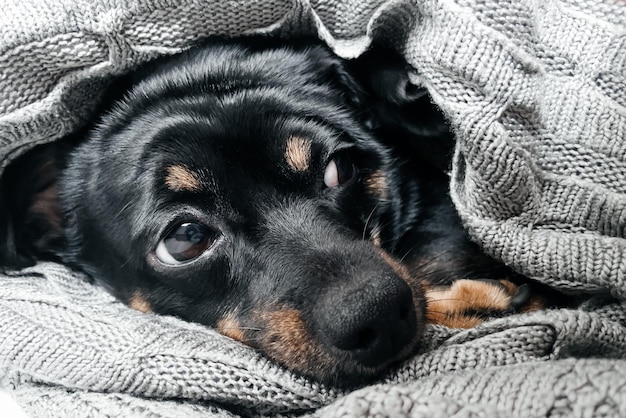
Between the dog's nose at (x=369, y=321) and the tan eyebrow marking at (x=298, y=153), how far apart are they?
32 cm

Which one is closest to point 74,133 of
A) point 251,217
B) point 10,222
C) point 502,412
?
point 10,222

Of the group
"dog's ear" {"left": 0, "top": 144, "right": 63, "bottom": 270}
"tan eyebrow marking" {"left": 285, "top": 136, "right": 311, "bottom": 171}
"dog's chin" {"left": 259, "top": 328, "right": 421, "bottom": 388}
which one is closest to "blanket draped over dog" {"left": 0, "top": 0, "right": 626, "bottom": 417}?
"dog's chin" {"left": 259, "top": 328, "right": 421, "bottom": 388}

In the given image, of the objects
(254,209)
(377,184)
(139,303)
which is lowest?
(139,303)

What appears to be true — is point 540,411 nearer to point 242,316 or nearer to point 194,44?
point 242,316

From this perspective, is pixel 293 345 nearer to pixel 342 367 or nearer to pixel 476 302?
pixel 342 367

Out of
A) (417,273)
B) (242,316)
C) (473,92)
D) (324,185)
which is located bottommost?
(417,273)

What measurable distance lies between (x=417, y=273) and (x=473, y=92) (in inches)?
18.5

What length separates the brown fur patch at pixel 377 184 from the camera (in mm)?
1422

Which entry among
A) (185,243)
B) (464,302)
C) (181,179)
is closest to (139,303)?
(185,243)

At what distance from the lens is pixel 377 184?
144cm

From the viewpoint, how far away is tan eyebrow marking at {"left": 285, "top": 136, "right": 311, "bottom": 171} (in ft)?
4.03

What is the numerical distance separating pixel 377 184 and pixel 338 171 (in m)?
0.14

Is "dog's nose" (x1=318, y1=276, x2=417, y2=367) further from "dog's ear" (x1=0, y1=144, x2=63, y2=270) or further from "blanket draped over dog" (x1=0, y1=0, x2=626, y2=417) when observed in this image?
"dog's ear" (x1=0, y1=144, x2=63, y2=270)

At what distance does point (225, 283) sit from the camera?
1226 millimetres
